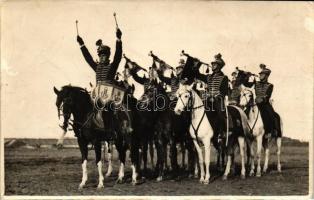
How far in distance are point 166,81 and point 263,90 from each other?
2.40m

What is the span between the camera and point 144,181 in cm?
1192

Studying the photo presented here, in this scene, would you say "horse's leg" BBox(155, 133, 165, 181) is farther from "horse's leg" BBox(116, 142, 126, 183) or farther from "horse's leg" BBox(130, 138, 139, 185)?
"horse's leg" BBox(116, 142, 126, 183)

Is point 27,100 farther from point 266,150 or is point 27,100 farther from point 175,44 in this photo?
point 266,150

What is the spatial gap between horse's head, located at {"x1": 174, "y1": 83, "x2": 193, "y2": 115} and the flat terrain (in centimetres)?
179

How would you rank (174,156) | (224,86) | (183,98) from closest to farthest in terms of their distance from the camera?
1. (183,98)
2. (224,86)
3. (174,156)

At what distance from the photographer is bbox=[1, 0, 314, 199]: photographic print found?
1191 centimetres

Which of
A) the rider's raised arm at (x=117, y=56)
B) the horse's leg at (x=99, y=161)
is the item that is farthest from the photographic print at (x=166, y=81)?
the horse's leg at (x=99, y=161)

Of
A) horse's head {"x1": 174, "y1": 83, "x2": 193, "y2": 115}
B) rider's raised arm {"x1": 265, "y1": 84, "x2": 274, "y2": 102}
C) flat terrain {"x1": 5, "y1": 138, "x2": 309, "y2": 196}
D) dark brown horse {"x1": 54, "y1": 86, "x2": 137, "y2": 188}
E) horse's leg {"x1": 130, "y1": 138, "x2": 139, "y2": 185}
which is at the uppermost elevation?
rider's raised arm {"x1": 265, "y1": 84, "x2": 274, "y2": 102}

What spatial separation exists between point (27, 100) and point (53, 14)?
2.18 meters

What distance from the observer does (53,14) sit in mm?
12438

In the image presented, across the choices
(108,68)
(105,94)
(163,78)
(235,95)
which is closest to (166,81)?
(163,78)

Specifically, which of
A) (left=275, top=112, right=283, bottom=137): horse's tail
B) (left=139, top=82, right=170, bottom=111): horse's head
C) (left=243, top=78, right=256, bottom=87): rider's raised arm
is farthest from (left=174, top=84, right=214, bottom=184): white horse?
(left=275, top=112, right=283, bottom=137): horse's tail

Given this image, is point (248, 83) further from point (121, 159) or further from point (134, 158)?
point (121, 159)

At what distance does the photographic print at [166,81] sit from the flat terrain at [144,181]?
35mm
